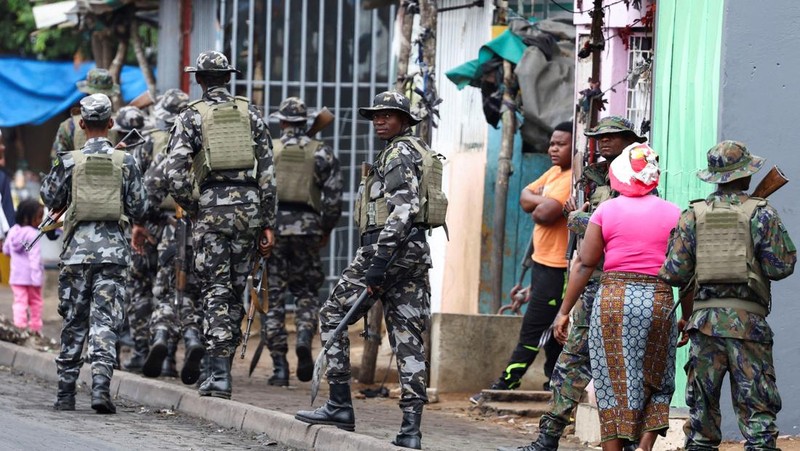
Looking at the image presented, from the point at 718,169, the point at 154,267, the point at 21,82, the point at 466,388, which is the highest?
the point at 21,82

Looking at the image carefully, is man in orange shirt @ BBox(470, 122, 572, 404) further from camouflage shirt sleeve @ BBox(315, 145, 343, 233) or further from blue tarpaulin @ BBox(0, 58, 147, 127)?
blue tarpaulin @ BBox(0, 58, 147, 127)

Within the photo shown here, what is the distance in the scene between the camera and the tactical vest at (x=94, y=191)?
9.67 meters

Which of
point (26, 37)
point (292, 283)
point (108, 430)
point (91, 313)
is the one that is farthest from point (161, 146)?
point (26, 37)

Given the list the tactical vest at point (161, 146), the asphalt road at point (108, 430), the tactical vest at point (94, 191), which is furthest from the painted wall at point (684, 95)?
the tactical vest at point (161, 146)

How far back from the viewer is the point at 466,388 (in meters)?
11.3

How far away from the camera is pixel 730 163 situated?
23.9 feet

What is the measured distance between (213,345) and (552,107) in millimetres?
3632

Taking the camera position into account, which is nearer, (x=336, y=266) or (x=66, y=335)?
(x=66, y=335)

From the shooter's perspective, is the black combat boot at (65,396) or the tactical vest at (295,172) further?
the tactical vest at (295,172)

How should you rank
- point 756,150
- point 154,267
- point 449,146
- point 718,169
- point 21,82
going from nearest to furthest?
point 718,169 < point 756,150 < point 154,267 < point 449,146 < point 21,82

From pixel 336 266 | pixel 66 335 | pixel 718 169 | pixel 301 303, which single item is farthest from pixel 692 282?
pixel 336 266

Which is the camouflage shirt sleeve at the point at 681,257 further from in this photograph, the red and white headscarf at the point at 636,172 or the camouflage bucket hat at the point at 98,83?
the camouflage bucket hat at the point at 98,83

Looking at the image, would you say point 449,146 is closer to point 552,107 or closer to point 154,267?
point 552,107

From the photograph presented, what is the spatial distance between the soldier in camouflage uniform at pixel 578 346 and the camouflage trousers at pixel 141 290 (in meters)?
4.78
